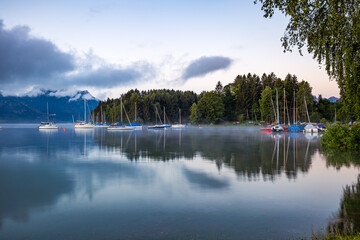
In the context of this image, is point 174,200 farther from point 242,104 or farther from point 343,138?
point 242,104

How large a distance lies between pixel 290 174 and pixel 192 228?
10.6m

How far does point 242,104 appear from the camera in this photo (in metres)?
150

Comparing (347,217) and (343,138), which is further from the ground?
(343,138)

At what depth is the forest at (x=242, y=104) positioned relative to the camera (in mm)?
118062

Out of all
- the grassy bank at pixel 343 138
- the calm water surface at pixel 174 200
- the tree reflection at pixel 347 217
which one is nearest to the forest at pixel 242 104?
the grassy bank at pixel 343 138

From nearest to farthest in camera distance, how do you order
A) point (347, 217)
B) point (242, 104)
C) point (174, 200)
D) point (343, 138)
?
point (347, 217) < point (174, 200) < point (343, 138) < point (242, 104)

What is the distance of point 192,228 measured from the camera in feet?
28.4

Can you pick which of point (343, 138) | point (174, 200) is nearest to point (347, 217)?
point (174, 200)

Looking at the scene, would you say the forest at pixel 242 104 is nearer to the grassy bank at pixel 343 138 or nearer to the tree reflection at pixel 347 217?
the grassy bank at pixel 343 138

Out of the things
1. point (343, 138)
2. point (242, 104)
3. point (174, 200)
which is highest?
point (242, 104)

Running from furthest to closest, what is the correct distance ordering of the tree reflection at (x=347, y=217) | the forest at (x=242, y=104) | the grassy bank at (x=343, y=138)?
the forest at (x=242, y=104) → the grassy bank at (x=343, y=138) → the tree reflection at (x=347, y=217)

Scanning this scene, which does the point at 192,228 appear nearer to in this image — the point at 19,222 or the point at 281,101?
the point at 19,222

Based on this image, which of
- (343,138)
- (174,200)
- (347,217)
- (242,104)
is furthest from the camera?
(242,104)

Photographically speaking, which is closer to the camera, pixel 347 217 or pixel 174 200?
pixel 347 217
